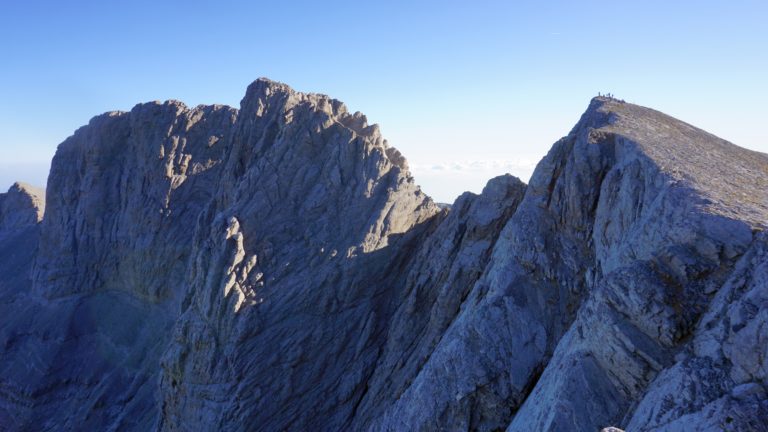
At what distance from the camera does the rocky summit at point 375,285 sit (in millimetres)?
11375

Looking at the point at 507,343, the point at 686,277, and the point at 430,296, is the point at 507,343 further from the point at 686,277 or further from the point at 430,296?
the point at 430,296

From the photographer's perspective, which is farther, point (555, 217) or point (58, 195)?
point (58, 195)

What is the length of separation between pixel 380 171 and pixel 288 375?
1373 centimetres

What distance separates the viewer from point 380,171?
29891 millimetres

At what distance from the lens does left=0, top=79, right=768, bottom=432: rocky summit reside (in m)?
11.4

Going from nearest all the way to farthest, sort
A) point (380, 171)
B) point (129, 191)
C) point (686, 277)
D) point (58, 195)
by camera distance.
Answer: point (686, 277), point (380, 171), point (129, 191), point (58, 195)

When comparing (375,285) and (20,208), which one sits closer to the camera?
(375,285)

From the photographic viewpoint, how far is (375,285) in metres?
28.4

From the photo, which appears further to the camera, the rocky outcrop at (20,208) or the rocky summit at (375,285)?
the rocky outcrop at (20,208)

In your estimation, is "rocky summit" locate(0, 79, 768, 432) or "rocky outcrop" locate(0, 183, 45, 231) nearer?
"rocky summit" locate(0, 79, 768, 432)

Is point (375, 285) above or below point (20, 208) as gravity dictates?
below

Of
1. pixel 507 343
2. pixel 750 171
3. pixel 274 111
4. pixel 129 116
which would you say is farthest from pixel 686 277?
pixel 129 116

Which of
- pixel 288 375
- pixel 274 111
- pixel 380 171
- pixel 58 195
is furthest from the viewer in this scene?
pixel 58 195

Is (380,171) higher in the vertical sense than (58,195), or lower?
higher
